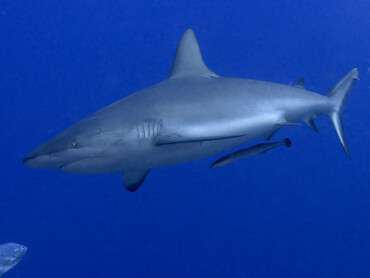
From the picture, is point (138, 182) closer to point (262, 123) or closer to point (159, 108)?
point (159, 108)

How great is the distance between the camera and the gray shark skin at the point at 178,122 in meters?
2.42

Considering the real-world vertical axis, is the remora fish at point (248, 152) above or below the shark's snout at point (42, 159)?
above

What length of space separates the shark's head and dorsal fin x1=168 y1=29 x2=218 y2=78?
3.86 ft

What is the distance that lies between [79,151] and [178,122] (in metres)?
0.81

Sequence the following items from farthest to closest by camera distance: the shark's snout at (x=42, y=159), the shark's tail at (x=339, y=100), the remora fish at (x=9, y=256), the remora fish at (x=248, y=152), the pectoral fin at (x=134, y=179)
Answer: the remora fish at (x=9, y=256), the shark's tail at (x=339, y=100), the remora fish at (x=248, y=152), the pectoral fin at (x=134, y=179), the shark's snout at (x=42, y=159)

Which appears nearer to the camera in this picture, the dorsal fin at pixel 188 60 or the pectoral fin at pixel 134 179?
the pectoral fin at pixel 134 179

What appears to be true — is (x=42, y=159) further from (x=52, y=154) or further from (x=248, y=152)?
(x=248, y=152)

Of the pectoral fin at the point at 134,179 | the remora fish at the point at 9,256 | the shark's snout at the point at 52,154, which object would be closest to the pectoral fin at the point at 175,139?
the pectoral fin at the point at 134,179

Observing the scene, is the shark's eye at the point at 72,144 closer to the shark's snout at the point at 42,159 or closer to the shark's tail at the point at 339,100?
the shark's snout at the point at 42,159

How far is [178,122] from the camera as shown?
273cm

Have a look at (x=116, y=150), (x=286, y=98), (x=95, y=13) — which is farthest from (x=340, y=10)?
(x=116, y=150)

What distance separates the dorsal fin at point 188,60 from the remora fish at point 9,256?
355 centimetres

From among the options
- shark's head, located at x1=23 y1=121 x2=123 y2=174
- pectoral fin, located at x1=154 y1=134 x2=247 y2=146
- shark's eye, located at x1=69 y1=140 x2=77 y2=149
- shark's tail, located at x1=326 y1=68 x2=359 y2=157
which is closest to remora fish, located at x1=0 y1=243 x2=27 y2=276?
shark's head, located at x1=23 y1=121 x2=123 y2=174

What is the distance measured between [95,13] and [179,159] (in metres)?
10.4
